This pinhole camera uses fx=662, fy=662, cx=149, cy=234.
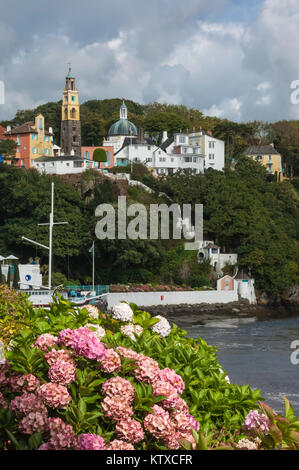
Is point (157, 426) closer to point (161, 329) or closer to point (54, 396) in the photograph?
point (54, 396)

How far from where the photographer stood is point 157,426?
17.3ft

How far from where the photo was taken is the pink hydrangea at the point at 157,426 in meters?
5.26

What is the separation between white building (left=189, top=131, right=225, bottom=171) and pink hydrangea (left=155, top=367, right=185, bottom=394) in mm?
64908

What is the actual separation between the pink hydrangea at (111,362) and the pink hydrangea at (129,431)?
0.48 meters

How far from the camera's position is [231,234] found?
2030 inches

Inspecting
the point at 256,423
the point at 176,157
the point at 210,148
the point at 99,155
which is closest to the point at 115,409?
the point at 256,423

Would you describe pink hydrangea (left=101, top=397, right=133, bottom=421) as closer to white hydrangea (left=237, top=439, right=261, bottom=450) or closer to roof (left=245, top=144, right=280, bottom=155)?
white hydrangea (left=237, top=439, right=261, bottom=450)

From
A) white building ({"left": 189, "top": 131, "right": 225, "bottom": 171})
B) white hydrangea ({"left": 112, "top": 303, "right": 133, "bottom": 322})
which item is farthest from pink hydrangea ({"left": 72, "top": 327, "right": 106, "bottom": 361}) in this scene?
white building ({"left": 189, "top": 131, "right": 225, "bottom": 171})

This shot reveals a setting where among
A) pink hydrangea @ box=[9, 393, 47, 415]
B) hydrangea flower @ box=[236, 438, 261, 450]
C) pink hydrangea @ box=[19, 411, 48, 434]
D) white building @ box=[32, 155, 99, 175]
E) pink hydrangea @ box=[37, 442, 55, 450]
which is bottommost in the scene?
hydrangea flower @ box=[236, 438, 261, 450]

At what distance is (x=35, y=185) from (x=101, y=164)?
49.1ft

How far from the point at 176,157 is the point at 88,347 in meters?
62.0

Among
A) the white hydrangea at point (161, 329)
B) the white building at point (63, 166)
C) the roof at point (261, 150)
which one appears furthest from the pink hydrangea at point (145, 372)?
the roof at point (261, 150)

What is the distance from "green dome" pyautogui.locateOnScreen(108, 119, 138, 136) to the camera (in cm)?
7125
